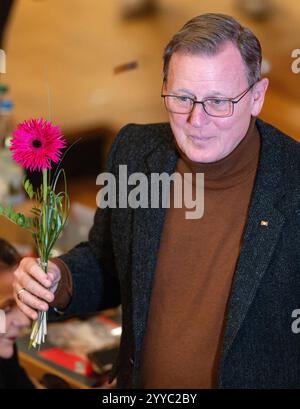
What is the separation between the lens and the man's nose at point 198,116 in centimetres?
168

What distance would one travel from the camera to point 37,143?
1.58 m

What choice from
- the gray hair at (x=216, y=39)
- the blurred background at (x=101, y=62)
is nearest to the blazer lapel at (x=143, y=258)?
the gray hair at (x=216, y=39)

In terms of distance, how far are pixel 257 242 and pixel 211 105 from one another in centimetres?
30

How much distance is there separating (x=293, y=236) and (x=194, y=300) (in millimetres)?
257

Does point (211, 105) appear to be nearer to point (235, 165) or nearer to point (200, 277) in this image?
point (235, 165)

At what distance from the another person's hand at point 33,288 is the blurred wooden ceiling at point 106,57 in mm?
1308

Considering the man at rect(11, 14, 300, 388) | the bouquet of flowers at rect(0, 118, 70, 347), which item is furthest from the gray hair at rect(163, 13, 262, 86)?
the bouquet of flowers at rect(0, 118, 70, 347)

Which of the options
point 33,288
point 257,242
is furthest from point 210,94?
point 33,288

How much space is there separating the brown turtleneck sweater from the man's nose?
133mm

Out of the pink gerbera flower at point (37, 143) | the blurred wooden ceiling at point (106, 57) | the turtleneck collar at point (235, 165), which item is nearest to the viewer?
the pink gerbera flower at point (37, 143)

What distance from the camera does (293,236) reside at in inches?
68.9

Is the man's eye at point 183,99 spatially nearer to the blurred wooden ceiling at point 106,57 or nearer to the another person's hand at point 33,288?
the another person's hand at point 33,288
